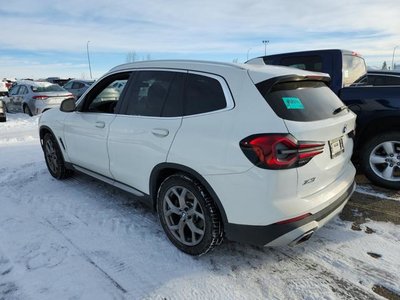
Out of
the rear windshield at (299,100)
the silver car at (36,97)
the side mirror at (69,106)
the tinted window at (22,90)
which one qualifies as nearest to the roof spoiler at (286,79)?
the rear windshield at (299,100)

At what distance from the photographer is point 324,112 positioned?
300 centimetres

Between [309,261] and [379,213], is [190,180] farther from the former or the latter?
[379,213]

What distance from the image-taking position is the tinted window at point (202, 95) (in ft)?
9.43

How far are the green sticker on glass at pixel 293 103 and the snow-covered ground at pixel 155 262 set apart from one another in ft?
4.43

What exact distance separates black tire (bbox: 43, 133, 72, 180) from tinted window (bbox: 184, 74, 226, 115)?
282 centimetres

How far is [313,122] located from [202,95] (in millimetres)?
949

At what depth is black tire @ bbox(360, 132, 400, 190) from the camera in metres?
4.52

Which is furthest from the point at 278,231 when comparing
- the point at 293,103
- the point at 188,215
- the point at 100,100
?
the point at 100,100

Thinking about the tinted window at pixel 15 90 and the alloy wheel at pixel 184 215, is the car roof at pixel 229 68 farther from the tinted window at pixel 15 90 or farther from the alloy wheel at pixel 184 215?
the tinted window at pixel 15 90

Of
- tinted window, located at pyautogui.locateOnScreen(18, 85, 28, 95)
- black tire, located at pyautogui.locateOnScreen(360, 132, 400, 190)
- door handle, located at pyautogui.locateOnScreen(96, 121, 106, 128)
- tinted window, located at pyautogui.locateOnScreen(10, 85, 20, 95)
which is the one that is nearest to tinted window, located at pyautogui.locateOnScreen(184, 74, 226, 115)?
door handle, located at pyautogui.locateOnScreen(96, 121, 106, 128)

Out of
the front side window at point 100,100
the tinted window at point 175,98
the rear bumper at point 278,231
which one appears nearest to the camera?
the rear bumper at point 278,231

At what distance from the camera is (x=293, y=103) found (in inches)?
109

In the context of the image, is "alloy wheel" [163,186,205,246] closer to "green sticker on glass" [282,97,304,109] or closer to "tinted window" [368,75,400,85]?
"green sticker on glass" [282,97,304,109]

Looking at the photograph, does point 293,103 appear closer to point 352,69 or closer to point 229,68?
point 229,68
